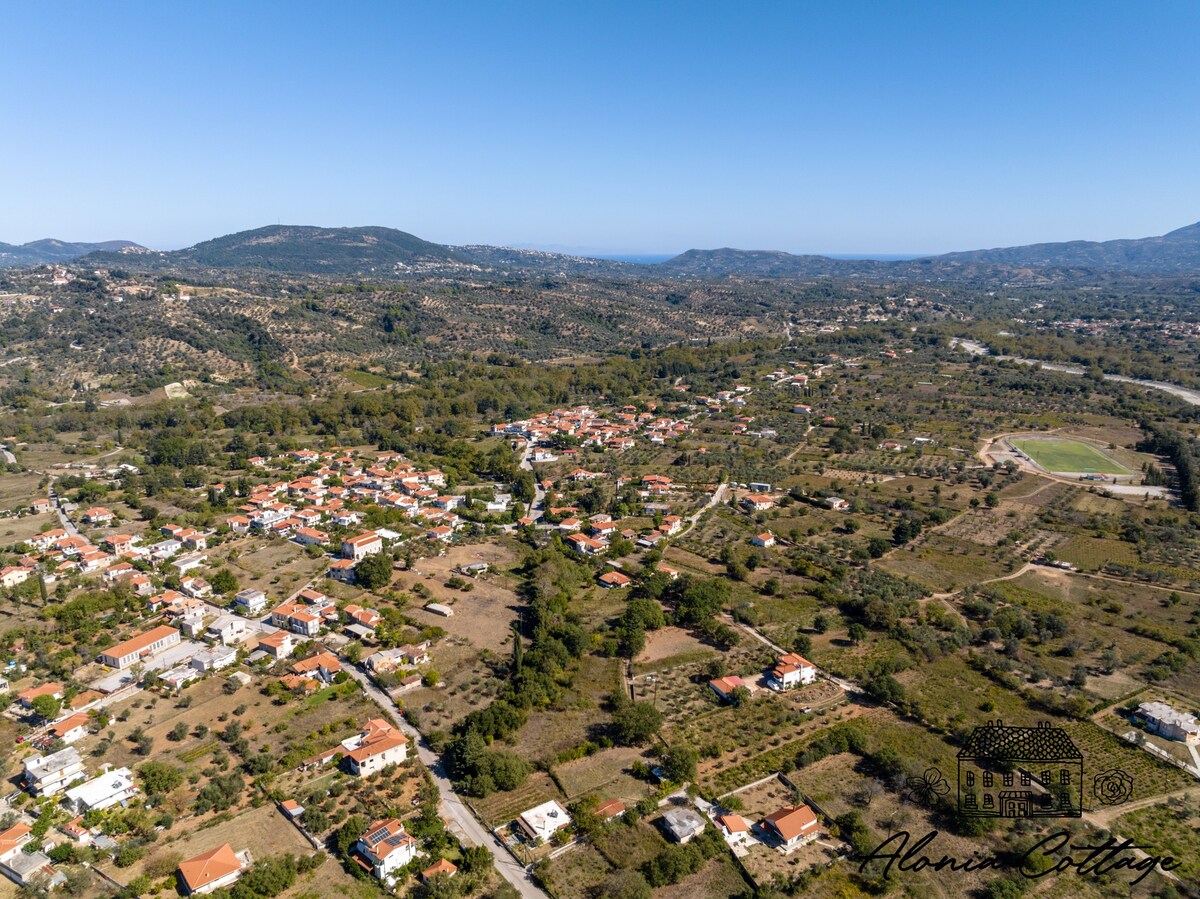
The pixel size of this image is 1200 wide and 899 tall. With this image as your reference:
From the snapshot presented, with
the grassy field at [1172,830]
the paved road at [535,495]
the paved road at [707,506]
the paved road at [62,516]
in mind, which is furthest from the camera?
the paved road at [535,495]

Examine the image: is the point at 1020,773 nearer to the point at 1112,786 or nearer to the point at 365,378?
the point at 1112,786

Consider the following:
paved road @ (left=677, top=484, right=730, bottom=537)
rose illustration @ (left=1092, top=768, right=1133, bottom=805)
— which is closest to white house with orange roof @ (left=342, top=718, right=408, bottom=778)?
rose illustration @ (left=1092, top=768, right=1133, bottom=805)

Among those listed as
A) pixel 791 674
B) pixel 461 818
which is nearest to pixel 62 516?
pixel 461 818

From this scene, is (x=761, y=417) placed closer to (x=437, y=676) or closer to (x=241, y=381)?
(x=437, y=676)

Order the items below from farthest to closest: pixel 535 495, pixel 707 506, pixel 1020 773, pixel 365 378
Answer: pixel 365 378, pixel 535 495, pixel 707 506, pixel 1020 773

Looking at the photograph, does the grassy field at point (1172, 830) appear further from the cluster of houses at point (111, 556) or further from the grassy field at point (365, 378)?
the grassy field at point (365, 378)

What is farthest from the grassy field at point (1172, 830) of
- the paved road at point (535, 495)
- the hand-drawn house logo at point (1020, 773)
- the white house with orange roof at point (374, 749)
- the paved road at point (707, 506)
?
the paved road at point (535, 495)

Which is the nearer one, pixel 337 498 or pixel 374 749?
pixel 374 749
